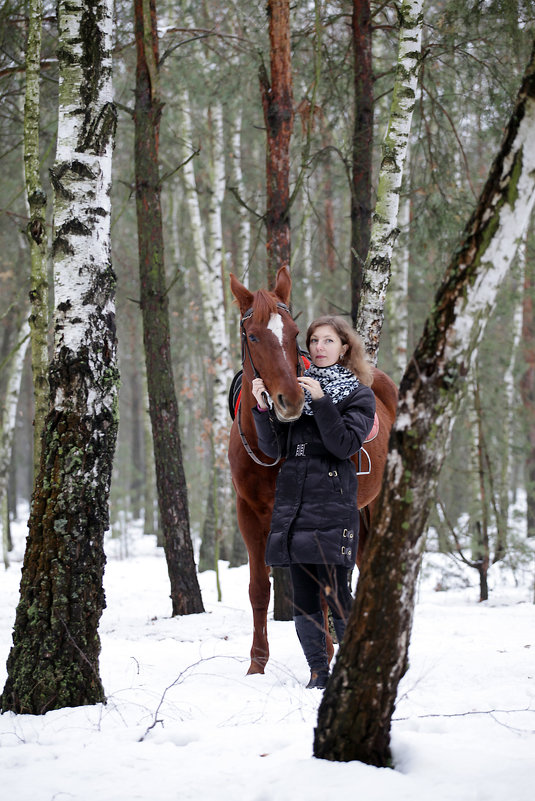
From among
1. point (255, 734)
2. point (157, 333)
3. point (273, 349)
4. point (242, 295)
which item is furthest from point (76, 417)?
point (157, 333)

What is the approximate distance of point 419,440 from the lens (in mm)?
2445

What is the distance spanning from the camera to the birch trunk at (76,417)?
3395 mm

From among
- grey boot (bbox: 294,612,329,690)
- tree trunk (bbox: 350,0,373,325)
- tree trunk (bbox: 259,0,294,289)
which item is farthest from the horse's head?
tree trunk (bbox: 350,0,373,325)

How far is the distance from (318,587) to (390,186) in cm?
361

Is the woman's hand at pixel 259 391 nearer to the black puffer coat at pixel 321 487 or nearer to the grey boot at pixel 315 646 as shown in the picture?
the black puffer coat at pixel 321 487

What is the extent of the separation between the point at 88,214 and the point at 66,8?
1.10 metres

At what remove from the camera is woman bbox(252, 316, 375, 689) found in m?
3.54

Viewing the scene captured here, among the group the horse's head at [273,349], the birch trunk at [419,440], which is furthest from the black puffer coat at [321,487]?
the birch trunk at [419,440]

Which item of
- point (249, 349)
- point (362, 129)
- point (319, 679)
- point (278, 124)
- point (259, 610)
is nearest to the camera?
point (319, 679)

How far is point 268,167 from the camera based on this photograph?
22.1 ft

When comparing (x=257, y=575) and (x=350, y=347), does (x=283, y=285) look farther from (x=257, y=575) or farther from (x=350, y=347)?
(x=257, y=575)

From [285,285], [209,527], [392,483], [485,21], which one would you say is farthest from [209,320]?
[392,483]

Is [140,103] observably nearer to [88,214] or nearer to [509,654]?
[88,214]

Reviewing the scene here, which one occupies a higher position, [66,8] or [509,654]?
[66,8]
